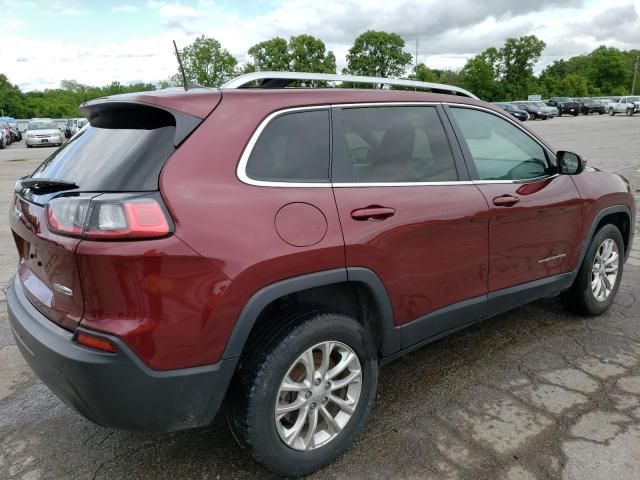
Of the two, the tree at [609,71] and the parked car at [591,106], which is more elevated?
the tree at [609,71]

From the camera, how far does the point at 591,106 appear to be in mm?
53281

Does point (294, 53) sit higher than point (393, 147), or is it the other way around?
point (294, 53)

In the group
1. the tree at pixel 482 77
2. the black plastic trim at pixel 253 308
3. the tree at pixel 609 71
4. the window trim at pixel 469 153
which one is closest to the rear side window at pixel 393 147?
the window trim at pixel 469 153

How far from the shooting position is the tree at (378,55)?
87.2 metres

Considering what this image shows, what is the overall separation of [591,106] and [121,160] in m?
59.5

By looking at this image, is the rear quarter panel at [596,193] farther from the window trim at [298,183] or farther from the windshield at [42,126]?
the windshield at [42,126]

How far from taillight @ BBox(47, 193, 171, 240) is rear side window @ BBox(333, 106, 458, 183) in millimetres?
843

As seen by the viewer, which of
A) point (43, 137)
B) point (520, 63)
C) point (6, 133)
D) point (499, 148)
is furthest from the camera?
point (520, 63)

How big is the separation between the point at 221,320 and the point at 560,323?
9.87ft

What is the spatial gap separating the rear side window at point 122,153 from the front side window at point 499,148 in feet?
5.74

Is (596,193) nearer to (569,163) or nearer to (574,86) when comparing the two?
(569,163)

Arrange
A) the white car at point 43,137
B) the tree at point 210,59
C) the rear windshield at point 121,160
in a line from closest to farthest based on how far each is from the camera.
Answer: the rear windshield at point 121,160 → the white car at point 43,137 → the tree at point 210,59

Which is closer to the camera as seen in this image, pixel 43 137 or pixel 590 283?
pixel 590 283

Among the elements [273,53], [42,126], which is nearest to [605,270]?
[42,126]
